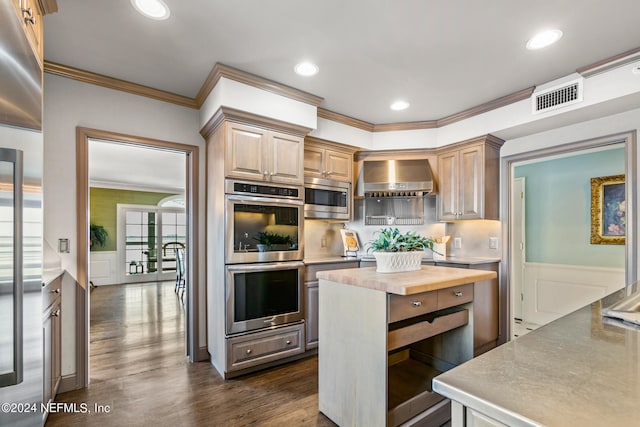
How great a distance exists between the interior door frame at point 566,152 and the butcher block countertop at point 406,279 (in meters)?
1.54

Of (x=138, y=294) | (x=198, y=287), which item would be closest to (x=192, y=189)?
(x=198, y=287)

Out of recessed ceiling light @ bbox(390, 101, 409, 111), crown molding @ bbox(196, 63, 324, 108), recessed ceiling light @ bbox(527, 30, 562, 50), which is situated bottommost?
crown molding @ bbox(196, 63, 324, 108)

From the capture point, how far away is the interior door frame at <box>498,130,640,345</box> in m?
2.63

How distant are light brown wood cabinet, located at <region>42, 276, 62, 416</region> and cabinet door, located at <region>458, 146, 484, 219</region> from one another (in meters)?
3.74

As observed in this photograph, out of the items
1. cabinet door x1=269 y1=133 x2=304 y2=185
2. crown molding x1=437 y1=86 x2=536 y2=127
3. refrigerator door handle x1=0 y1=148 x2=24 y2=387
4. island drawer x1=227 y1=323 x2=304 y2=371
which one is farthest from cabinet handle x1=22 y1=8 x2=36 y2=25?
crown molding x1=437 y1=86 x2=536 y2=127

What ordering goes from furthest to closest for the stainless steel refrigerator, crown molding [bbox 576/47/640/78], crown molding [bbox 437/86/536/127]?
1. crown molding [bbox 437/86/536/127]
2. crown molding [bbox 576/47/640/78]
3. the stainless steel refrigerator

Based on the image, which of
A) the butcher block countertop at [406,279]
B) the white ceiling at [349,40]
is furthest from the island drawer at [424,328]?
the white ceiling at [349,40]

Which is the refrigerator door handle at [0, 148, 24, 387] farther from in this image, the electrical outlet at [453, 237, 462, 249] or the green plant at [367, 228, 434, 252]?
the electrical outlet at [453, 237, 462, 249]

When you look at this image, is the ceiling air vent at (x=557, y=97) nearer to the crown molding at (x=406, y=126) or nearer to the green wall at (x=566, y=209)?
the crown molding at (x=406, y=126)

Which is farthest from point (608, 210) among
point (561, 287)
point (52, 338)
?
point (52, 338)

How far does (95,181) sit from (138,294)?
3053mm

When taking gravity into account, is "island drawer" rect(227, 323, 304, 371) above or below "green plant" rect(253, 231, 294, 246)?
below

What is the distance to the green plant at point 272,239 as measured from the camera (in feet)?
9.30

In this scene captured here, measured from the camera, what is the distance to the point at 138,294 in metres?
6.45
